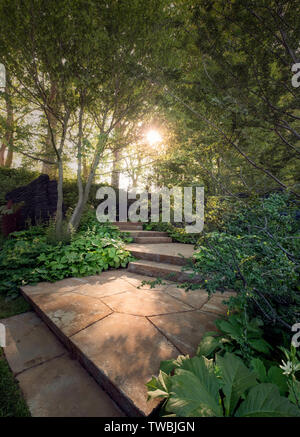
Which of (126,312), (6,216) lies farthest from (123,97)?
(126,312)

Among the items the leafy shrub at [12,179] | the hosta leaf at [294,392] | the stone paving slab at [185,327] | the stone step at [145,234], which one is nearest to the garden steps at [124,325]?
the stone paving slab at [185,327]

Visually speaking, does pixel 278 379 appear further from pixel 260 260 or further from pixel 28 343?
pixel 28 343

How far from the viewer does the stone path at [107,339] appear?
3.89 feet

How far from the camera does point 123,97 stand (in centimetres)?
488

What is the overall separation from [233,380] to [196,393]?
25 centimetres

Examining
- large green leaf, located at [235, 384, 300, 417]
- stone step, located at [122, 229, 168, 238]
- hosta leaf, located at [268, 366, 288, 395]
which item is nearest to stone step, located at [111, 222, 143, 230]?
stone step, located at [122, 229, 168, 238]

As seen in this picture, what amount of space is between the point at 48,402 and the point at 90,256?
102 inches

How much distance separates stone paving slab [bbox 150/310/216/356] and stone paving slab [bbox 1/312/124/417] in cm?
64

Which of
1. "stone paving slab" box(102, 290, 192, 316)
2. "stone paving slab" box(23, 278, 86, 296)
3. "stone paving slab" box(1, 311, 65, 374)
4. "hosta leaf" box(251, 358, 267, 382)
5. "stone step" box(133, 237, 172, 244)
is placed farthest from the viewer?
"stone step" box(133, 237, 172, 244)

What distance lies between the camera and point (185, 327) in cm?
180

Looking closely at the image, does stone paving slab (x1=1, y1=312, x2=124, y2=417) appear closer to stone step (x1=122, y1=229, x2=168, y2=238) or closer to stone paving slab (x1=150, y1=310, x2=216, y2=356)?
stone paving slab (x1=150, y1=310, x2=216, y2=356)

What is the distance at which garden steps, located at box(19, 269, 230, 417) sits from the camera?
4.07ft

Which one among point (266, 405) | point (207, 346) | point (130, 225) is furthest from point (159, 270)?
point (130, 225)

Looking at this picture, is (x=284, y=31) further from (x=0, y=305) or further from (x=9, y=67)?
(x=9, y=67)
